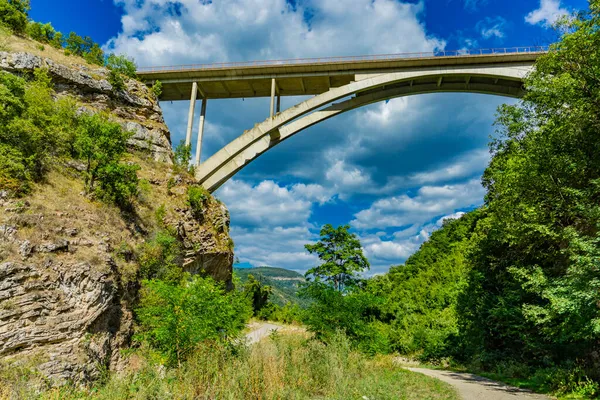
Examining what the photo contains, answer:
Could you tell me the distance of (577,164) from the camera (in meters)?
8.62

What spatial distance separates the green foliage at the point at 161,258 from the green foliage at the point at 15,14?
18.7 metres

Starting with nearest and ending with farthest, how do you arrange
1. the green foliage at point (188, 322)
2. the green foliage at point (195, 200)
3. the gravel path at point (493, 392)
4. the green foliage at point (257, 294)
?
1. the green foliage at point (188, 322)
2. the gravel path at point (493, 392)
3. the green foliage at point (195, 200)
4. the green foliage at point (257, 294)

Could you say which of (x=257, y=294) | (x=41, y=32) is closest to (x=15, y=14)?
(x=41, y=32)

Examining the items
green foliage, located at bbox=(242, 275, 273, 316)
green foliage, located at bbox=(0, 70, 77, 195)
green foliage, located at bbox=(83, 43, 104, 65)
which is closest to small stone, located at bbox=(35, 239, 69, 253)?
green foliage, located at bbox=(0, 70, 77, 195)

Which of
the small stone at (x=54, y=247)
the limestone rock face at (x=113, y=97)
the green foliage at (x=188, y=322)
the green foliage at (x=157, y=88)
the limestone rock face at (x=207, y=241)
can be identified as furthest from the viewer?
the green foliage at (x=157, y=88)

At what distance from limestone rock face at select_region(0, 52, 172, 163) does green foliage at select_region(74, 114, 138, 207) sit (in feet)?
18.2

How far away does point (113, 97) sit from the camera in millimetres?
20531

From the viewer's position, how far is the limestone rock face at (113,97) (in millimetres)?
17891

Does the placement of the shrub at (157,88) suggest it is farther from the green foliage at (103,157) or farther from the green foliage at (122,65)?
the green foliage at (103,157)

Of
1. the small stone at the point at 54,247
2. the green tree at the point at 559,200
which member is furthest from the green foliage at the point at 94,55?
the green tree at the point at 559,200

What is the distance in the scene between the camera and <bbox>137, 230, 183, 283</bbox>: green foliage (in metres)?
11.9

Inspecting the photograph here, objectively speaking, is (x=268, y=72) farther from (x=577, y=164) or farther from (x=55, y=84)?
(x=577, y=164)

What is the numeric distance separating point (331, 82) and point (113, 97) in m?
13.9

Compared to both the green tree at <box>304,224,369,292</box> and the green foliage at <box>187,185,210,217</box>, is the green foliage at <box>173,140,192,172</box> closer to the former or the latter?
the green foliage at <box>187,185,210,217</box>
